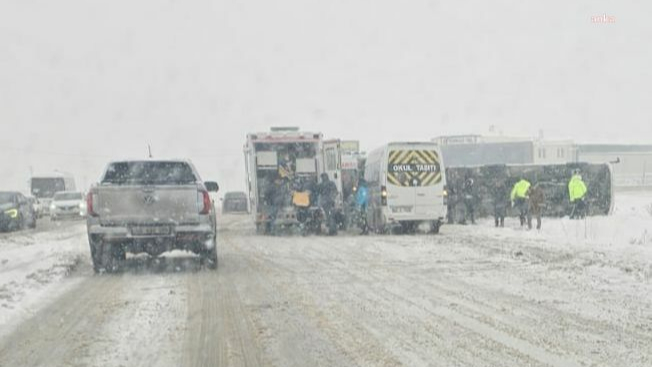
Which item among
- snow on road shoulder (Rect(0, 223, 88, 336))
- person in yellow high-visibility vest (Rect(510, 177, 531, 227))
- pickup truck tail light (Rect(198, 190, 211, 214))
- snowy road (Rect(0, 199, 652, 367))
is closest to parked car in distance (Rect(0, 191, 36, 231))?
snow on road shoulder (Rect(0, 223, 88, 336))

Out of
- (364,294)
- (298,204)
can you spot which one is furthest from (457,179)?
(364,294)

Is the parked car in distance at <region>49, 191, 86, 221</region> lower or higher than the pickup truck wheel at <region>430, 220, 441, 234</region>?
higher

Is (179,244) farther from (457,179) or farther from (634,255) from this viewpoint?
(457,179)

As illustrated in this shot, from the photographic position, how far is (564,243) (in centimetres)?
1772

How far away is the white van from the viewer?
925 inches

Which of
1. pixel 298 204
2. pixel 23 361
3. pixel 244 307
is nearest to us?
pixel 23 361

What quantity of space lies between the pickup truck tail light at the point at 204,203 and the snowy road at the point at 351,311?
1053 millimetres

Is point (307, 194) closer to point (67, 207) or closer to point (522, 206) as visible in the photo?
point (522, 206)

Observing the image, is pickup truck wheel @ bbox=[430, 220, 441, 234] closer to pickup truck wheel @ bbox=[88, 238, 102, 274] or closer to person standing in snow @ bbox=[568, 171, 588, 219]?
person standing in snow @ bbox=[568, 171, 588, 219]

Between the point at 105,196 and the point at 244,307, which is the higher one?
the point at 105,196

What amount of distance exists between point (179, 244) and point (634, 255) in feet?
24.5

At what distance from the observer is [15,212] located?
30812mm

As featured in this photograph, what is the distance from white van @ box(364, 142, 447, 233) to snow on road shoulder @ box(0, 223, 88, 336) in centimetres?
802

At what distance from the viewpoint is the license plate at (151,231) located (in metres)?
13.5
